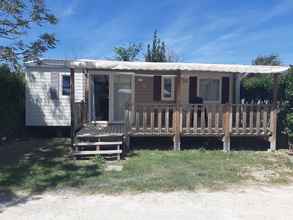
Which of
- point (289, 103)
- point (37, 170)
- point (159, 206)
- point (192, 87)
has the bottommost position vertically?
point (159, 206)

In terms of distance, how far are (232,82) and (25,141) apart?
26.8 feet

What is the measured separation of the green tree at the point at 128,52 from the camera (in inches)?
950

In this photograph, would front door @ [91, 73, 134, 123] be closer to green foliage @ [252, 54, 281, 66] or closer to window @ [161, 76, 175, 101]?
window @ [161, 76, 175, 101]

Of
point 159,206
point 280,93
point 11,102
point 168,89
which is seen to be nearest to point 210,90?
point 168,89

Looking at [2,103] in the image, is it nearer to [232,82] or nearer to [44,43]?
[44,43]

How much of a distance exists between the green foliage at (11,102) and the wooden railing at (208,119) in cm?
402

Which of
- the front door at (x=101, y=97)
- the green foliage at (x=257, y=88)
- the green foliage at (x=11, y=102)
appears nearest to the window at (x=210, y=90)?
the green foliage at (x=257, y=88)

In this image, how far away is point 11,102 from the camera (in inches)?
422

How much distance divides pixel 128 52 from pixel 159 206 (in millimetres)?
21101

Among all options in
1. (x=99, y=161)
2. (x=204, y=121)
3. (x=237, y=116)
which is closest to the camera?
(x=99, y=161)

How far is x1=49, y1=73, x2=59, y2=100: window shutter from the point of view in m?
12.2

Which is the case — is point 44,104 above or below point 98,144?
above

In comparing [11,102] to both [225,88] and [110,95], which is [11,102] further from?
[225,88]

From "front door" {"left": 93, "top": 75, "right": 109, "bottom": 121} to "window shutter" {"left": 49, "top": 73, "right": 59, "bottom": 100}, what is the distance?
1581 mm
